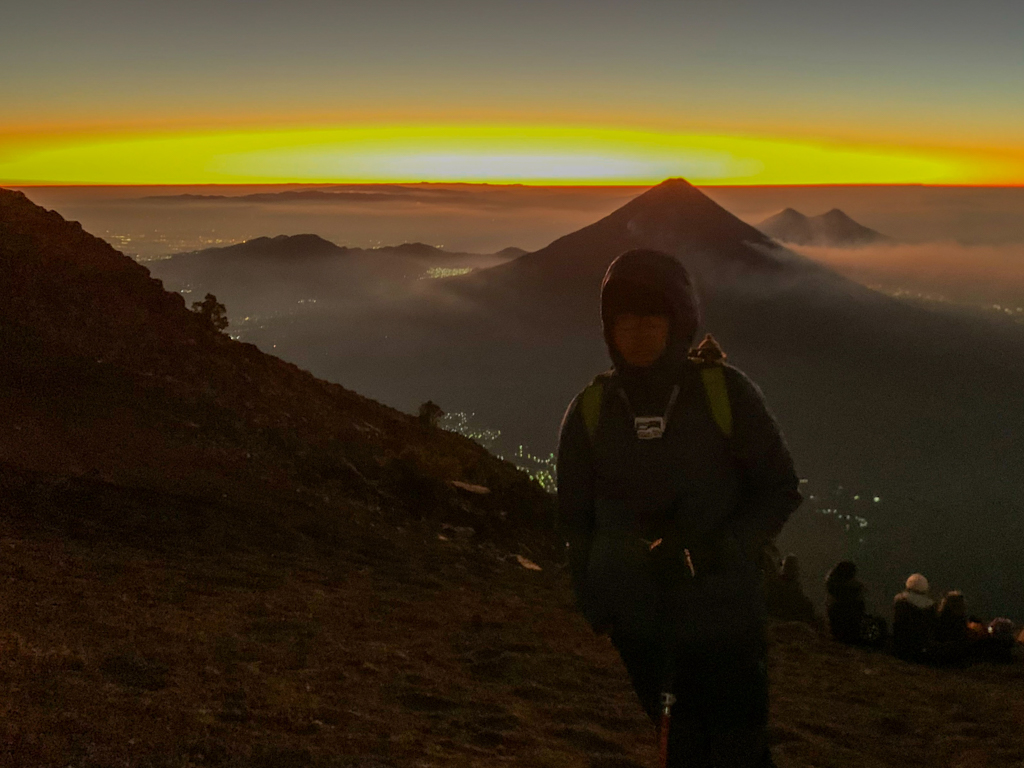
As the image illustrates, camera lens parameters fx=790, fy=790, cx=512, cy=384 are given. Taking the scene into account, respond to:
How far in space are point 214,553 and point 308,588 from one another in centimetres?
138

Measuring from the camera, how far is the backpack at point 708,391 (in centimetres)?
289

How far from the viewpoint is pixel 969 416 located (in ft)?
643

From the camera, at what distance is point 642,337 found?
2.98 meters

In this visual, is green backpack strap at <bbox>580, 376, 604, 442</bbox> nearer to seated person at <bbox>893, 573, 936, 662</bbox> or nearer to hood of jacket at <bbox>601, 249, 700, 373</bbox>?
hood of jacket at <bbox>601, 249, 700, 373</bbox>

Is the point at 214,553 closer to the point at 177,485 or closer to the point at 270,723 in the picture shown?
the point at 177,485

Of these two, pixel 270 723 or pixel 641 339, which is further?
pixel 270 723

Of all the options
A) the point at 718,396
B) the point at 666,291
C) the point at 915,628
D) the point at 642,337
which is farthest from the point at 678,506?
the point at 915,628

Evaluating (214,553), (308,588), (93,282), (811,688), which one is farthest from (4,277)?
(811,688)

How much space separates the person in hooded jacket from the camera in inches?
115

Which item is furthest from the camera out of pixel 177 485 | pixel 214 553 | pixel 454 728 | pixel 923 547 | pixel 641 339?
pixel 923 547

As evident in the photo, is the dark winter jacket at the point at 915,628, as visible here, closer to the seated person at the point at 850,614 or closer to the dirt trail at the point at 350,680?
the dirt trail at the point at 350,680

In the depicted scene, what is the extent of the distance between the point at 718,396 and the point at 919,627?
27.5 ft

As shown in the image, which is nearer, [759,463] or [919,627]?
[759,463]

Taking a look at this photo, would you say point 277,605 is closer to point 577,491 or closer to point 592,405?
point 577,491
